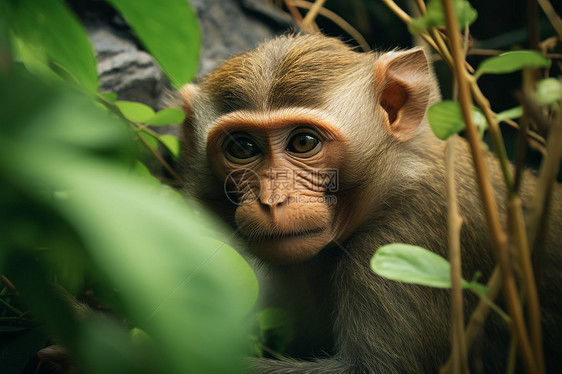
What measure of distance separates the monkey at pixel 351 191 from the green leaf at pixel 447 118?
3.05 ft

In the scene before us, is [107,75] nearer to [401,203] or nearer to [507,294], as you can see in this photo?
[401,203]

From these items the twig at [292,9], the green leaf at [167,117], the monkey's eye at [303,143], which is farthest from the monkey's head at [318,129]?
the twig at [292,9]

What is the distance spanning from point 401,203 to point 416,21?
57.6 inches

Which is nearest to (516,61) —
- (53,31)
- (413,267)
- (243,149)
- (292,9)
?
(413,267)

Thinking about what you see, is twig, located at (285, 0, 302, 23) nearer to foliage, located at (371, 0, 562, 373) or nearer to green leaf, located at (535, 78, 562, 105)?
foliage, located at (371, 0, 562, 373)

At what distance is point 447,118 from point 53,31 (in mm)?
981

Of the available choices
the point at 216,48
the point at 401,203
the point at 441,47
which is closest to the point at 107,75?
the point at 216,48

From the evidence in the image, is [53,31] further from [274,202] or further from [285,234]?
[285,234]

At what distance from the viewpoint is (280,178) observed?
2.30 meters

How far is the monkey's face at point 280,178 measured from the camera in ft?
7.11

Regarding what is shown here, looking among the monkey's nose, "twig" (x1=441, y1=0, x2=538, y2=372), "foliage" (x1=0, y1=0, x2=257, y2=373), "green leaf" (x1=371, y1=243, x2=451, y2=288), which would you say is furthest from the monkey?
"foliage" (x1=0, y1=0, x2=257, y2=373)

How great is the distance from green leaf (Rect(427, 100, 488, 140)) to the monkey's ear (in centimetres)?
120

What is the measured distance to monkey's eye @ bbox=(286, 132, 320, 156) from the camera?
242cm

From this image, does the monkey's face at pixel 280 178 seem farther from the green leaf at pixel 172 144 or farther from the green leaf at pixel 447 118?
the green leaf at pixel 447 118
